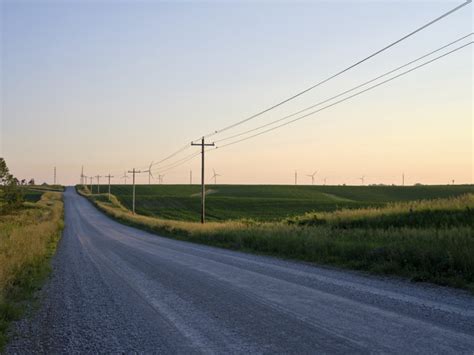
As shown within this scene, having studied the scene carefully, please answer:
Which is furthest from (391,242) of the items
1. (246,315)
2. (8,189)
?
(8,189)

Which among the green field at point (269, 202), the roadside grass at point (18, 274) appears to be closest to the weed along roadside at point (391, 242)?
the roadside grass at point (18, 274)

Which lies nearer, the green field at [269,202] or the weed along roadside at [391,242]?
the weed along roadside at [391,242]

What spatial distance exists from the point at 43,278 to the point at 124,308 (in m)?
5.74

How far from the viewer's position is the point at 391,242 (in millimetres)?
16359

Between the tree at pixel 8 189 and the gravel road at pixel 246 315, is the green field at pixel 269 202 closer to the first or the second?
the tree at pixel 8 189

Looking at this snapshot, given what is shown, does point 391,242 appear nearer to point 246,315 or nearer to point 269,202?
point 246,315

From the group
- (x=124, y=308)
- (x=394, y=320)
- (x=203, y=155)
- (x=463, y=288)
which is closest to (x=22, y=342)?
(x=124, y=308)

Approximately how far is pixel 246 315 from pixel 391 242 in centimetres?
968

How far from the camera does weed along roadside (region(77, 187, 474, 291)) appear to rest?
12211 mm

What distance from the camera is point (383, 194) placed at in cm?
11750

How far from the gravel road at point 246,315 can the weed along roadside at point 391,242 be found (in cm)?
120

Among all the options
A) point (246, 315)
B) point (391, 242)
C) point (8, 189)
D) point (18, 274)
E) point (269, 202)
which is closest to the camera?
point (246, 315)

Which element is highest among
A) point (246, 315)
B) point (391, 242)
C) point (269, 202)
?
point (269, 202)

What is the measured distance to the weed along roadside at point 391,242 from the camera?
12211 mm
